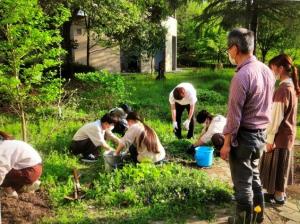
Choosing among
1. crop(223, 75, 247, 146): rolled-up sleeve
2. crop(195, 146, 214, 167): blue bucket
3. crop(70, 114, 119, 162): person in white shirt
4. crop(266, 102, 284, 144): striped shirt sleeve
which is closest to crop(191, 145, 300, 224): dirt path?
crop(195, 146, 214, 167): blue bucket

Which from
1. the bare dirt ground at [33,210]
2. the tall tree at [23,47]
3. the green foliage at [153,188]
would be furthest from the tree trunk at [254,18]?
the bare dirt ground at [33,210]

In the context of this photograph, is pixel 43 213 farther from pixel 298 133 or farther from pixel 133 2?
pixel 133 2

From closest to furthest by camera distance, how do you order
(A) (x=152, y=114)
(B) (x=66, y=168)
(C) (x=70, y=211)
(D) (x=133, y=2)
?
(C) (x=70, y=211) → (B) (x=66, y=168) → (A) (x=152, y=114) → (D) (x=133, y=2)

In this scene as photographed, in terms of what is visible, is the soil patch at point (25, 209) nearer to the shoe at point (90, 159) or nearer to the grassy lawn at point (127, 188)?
the grassy lawn at point (127, 188)

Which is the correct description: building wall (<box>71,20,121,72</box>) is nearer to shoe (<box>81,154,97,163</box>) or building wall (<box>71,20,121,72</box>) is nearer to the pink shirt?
shoe (<box>81,154,97,163</box>)

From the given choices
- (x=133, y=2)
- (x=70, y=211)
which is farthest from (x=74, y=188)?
(x=133, y=2)

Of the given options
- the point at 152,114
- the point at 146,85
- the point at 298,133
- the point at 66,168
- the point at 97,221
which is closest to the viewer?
the point at 97,221

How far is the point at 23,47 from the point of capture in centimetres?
618

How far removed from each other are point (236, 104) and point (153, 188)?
1.90 m

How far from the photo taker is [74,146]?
22.7 ft

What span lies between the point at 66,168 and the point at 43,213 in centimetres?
155

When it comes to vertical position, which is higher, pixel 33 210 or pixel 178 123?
pixel 178 123

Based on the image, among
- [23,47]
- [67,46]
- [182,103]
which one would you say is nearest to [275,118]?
[182,103]

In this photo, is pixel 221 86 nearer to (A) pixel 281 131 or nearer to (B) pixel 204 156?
(B) pixel 204 156
